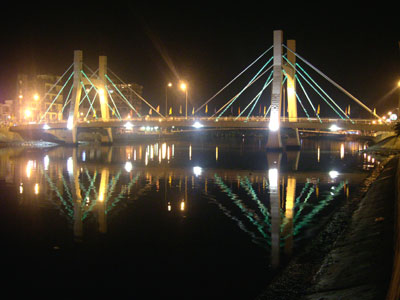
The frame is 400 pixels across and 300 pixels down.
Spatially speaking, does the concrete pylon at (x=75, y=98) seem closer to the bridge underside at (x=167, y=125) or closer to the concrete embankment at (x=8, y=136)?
the bridge underside at (x=167, y=125)

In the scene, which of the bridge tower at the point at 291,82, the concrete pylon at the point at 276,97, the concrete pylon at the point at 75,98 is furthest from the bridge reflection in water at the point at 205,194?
the concrete pylon at the point at 75,98

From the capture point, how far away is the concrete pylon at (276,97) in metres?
47.9

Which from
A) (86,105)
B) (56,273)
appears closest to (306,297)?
(56,273)

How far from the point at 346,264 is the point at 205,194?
1148 centimetres

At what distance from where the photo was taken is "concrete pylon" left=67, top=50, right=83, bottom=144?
200 feet

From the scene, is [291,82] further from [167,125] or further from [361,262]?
[361,262]

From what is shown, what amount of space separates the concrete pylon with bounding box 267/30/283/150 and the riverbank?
113 ft

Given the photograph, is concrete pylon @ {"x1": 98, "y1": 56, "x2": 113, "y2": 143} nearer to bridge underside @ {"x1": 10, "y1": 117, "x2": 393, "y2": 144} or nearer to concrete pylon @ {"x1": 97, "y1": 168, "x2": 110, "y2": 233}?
bridge underside @ {"x1": 10, "y1": 117, "x2": 393, "y2": 144}

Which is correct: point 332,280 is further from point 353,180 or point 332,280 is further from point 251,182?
point 353,180

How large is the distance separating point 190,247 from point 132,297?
337cm

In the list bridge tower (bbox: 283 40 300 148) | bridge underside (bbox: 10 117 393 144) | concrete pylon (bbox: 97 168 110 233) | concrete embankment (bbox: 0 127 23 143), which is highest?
bridge tower (bbox: 283 40 300 148)

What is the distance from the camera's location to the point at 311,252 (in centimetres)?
1064

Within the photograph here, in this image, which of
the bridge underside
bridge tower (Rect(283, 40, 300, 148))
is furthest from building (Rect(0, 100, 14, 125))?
bridge tower (Rect(283, 40, 300, 148))

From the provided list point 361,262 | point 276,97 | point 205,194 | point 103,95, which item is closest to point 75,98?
point 103,95
